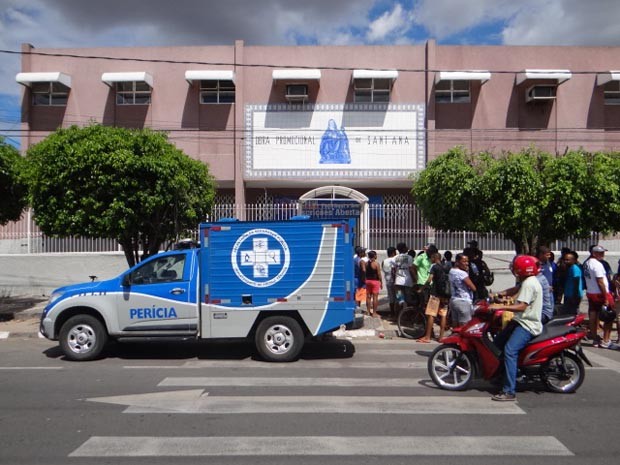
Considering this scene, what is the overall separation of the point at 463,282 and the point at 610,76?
15712mm

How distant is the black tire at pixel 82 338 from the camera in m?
8.56

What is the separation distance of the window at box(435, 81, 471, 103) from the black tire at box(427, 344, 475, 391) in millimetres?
15840

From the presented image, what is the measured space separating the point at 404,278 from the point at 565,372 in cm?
523

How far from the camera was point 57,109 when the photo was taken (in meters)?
21.4

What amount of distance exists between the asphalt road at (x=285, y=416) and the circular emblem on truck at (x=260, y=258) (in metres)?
1.36

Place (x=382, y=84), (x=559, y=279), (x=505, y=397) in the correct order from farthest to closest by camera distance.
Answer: (x=382, y=84) < (x=559, y=279) < (x=505, y=397)

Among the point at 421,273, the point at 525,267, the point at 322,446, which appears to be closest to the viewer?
the point at 322,446

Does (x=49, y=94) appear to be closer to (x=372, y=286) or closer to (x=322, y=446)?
(x=372, y=286)

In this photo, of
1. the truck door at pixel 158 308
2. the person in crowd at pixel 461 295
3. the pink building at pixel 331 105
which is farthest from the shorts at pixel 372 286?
the pink building at pixel 331 105

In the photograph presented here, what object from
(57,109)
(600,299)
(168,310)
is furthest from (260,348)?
(57,109)

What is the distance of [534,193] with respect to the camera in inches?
427

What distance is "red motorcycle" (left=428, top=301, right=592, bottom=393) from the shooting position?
6348mm

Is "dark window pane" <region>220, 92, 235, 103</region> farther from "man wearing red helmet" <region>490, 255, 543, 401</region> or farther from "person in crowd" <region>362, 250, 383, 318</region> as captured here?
"man wearing red helmet" <region>490, 255, 543, 401</region>

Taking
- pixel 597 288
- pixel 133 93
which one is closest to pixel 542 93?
pixel 597 288
